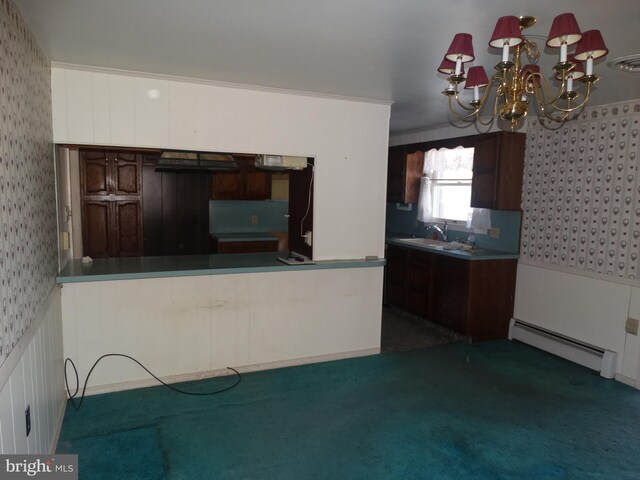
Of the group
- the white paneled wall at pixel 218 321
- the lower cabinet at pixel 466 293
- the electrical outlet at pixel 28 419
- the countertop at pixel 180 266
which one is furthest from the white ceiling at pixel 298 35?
the lower cabinet at pixel 466 293

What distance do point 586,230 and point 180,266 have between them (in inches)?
138

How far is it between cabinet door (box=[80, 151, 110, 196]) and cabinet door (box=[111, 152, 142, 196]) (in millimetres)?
86

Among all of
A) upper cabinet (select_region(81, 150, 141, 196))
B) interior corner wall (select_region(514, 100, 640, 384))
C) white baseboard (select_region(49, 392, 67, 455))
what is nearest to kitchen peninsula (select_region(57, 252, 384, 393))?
white baseboard (select_region(49, 392, 67, 455))

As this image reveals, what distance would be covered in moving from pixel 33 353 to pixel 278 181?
457 cm

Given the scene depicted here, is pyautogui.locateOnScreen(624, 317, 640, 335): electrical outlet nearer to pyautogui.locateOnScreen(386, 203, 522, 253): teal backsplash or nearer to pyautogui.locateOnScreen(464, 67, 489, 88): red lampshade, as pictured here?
pyautogui.locateOnScreen(386, 203, 522, 253): teal backsplash

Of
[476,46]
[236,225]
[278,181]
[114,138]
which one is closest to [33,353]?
[114,138]

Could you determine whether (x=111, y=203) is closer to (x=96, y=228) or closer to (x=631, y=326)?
(x=96, y=228)

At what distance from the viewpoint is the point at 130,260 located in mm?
3580

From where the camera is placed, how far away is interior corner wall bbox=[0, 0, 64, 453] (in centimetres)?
164

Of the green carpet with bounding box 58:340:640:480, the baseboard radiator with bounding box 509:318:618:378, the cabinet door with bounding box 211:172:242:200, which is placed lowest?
the green carpet with bounding box 58:340:640:480

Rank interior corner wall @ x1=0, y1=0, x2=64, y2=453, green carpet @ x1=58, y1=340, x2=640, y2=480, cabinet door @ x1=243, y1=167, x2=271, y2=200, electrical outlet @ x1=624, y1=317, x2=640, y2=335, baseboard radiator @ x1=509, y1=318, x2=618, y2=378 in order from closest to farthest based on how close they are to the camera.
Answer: interior corner wall @ x1=0, y1=0, x2=64, y2=453
green carpet @ x1=58, y1=340, x2=640, y2=480
electrical outlet @ x1=624, y1=317, x2=640, y2=335
baseboard radiator @ x1=509, y1=318, x2=618, y2=378
cabinet door @ x1=243, y1=167, x2=271, y2=200

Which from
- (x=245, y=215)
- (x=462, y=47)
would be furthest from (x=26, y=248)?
(x=245, y=215)

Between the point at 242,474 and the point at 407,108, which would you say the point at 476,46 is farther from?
the point at 242,474

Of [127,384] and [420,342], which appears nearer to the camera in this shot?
[127,384]
